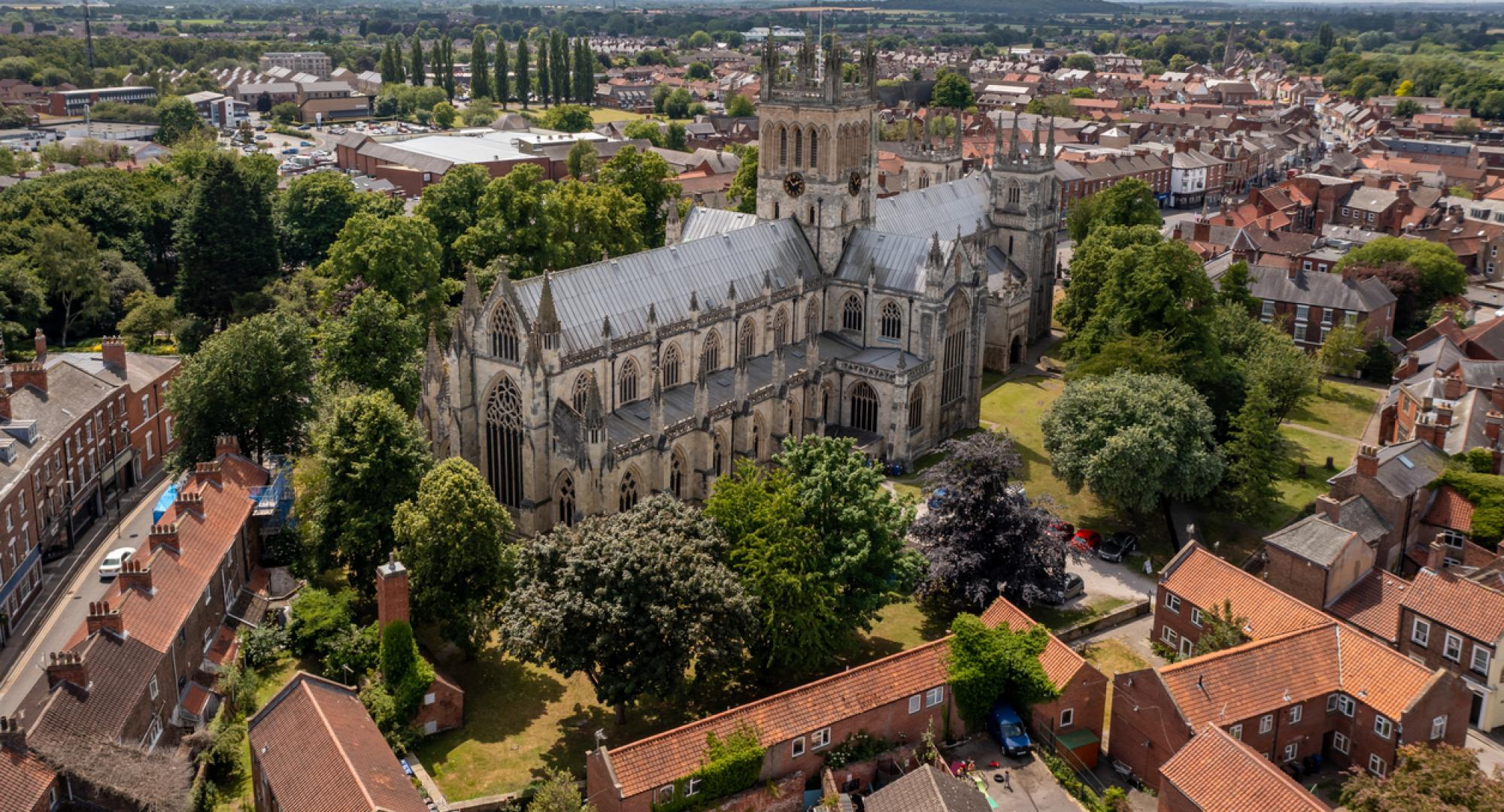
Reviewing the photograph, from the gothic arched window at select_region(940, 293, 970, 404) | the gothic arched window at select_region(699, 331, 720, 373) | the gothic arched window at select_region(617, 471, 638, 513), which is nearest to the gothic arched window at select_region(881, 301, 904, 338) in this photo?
the gothic arched window at select_region(940, 293, 970, 404)

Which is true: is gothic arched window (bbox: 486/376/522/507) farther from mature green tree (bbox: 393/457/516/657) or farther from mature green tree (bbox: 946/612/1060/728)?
mature green tree (bbox: 946/612/1060/728)

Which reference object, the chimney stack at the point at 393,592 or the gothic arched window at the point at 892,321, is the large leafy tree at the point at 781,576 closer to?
the chimney stack at the point at 393,592

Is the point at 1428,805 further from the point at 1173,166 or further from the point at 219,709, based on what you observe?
the point at 1173,166

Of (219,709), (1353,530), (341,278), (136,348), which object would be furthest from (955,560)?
(136,348)

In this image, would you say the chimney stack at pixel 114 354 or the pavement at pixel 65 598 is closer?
the pavement at pixel 65 598

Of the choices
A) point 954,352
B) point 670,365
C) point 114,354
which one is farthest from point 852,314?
point 114,354

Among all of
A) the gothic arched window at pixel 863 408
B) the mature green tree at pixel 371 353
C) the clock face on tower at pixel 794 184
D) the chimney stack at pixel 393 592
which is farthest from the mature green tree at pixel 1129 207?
the chimney stack at pixel 393 592
